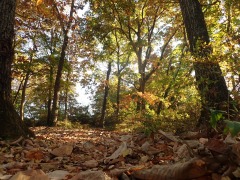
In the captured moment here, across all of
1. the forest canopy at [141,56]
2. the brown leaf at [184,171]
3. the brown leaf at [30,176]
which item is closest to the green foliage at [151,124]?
the forest canopy at [141,56]

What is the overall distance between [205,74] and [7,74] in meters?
3.26

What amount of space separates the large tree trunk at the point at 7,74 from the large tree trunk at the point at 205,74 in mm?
2953

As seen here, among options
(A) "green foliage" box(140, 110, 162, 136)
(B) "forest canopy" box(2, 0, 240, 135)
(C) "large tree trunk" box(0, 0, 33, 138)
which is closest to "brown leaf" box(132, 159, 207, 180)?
(B) "forest canopy" box(2, 0, 240, 135)

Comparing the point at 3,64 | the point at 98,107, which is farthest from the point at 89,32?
the point at 98,107

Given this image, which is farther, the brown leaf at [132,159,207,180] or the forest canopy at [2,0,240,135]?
the forest canopy at [2,0,240,135]

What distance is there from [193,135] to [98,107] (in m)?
27.6

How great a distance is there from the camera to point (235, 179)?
1.34 meters

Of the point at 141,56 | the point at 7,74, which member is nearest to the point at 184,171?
the point at 7,74

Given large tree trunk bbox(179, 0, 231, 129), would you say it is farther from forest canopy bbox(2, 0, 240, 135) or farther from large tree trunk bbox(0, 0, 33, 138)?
large tree trunk bbox(0, 0, 33, 138)

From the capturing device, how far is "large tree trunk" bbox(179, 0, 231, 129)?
3.75 meters

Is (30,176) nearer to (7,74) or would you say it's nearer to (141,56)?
(7,74)

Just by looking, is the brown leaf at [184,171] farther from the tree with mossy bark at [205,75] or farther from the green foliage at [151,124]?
the green foliage at [151,124]

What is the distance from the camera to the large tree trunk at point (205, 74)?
3.75 m

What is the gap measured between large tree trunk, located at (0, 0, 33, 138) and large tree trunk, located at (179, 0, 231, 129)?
295cm
